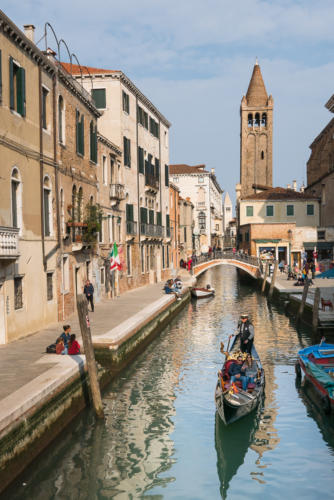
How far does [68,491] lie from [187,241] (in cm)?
5518

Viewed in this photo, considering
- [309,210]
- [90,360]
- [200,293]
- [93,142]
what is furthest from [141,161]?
[309,210]

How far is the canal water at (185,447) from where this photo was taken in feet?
29.4

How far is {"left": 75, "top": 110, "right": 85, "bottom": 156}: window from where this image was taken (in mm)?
22255

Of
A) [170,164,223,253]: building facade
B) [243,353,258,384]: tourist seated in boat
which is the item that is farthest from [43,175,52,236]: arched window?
[170,164,223,253]: building facade

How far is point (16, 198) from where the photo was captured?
16.0 m

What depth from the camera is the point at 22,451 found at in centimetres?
891

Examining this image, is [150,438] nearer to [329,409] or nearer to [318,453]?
[318,453]

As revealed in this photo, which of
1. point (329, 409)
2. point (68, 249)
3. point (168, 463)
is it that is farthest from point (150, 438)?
point (68, 249)

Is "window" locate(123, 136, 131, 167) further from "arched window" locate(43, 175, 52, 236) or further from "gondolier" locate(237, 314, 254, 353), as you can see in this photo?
"gondolier" locate(237, 314, 254, 353)

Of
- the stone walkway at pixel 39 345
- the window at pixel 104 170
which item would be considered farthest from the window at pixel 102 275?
the window at pixel 104 170

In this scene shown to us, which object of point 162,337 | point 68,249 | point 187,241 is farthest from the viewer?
point 187,241

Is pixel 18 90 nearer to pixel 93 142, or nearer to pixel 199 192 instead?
pixel 93 142

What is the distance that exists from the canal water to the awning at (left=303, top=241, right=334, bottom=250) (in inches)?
1318

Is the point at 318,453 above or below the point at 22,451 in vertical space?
below
